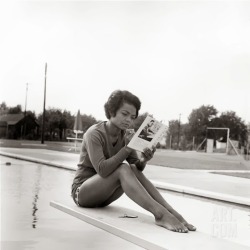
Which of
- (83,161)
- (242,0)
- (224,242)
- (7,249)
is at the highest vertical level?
(242,0)

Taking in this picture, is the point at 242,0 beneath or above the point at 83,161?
Result: above

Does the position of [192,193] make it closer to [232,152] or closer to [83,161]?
[83,161]

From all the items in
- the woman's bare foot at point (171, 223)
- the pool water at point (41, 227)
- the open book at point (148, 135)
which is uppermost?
the open book at point (148, 135)

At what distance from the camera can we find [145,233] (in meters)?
3.57

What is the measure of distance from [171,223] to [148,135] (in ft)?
2.26

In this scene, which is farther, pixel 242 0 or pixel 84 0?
pixel 242 0

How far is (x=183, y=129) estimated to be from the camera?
3000 inches

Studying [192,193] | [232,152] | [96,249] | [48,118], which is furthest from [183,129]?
[96,249]

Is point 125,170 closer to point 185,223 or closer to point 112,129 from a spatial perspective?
point 112,129

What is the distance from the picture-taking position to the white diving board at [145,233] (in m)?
3.30

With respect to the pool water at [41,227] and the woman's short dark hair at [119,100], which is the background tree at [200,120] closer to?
the pool water at [41,227]

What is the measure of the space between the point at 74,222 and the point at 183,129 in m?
71.2

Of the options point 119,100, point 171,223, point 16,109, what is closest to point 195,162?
point 119,100

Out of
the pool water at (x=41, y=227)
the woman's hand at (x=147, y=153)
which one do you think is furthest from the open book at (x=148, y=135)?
the pool water at (x=41, y=227)
